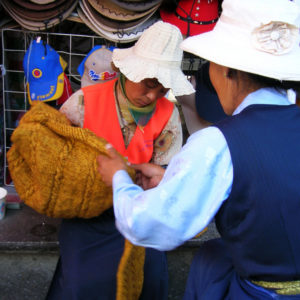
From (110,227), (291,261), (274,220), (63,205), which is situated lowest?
(110,227)

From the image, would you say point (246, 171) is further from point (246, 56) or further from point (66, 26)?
point (66, 26)

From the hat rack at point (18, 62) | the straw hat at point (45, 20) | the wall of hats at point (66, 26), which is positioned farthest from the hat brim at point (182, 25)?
the straw hat at point (45, 20)

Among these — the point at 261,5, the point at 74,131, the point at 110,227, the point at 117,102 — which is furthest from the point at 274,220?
the point at 117,102

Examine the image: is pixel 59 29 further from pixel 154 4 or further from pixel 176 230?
pixel 176 230

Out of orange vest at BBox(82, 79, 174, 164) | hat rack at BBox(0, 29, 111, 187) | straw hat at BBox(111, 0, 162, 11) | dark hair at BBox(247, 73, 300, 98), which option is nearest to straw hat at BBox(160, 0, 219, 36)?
straw hat at BBox(111, 0, 162, 11)

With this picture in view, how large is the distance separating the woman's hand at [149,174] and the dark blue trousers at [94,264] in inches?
13.3

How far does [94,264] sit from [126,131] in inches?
32.7

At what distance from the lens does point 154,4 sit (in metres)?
2.48

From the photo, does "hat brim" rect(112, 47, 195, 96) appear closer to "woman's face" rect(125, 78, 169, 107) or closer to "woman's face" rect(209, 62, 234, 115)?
"woman's face" rect(125, 78, 169, 107)

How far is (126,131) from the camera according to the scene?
6.90ft

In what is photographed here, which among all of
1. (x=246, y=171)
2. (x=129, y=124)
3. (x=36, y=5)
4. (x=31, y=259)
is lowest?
(x=31, y=259)

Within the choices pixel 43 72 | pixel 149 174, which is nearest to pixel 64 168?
pixel 149 174

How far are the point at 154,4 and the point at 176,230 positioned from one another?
6.64 feet

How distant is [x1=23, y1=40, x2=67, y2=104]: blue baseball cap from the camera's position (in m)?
2.51
